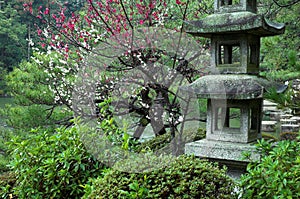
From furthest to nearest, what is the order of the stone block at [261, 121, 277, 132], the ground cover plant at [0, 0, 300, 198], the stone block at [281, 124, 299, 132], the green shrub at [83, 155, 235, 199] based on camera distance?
the stone block at [261, 121, 277, 132]
the stone block at [281, 124, 299, 132]
the ground cover plant at [0, 0, 300, 198]
the green shrub at [83, 155, 235, 199]

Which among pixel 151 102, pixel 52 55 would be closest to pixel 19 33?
pixel 52 55

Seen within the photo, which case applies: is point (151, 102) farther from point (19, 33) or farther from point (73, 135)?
point (19, 33)

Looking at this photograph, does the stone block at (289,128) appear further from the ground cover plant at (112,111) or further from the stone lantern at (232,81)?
the stone lantern at (232,81)

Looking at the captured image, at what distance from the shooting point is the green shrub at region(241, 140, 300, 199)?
2.99 metres

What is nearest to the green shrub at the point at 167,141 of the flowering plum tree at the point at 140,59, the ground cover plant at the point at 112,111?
the ground cover plant at the point at 112,111

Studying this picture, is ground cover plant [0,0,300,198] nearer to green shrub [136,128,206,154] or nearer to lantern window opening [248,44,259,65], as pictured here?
green shrub [136,128,206,154]

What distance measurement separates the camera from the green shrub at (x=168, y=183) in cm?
295

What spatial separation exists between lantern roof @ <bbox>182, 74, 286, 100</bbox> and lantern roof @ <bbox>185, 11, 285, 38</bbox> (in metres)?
0.56

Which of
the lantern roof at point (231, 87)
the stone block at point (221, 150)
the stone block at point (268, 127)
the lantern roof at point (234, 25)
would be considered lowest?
the stone block at point (268, 127)

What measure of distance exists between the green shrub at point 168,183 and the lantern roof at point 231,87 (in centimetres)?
127

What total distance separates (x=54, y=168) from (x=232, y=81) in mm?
2282

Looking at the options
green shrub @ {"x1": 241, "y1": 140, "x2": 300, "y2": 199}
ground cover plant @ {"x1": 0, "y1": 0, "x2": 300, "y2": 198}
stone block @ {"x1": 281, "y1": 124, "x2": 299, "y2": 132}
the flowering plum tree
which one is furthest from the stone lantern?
stone block @ {"x1": 281, "y1": 124, "x2": 299, "y2": 132}

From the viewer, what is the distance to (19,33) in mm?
20844

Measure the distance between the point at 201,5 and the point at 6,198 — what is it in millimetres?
4659
